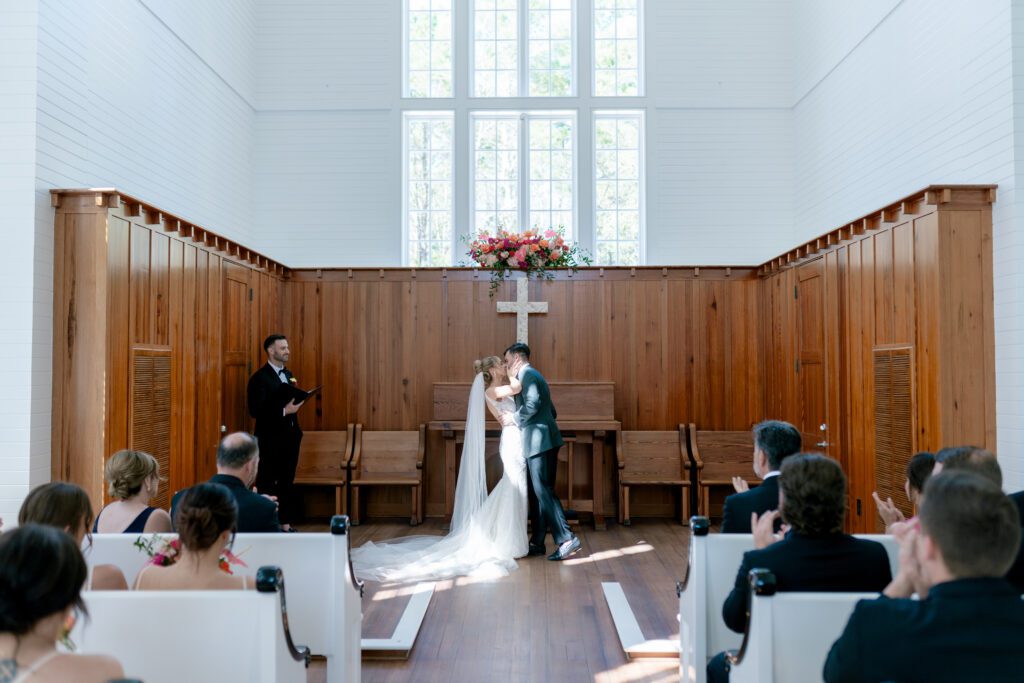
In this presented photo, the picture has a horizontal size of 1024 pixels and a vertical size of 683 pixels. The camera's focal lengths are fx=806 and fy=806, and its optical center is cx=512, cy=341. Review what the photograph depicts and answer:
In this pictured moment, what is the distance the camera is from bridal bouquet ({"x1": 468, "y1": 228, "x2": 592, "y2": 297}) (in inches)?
334

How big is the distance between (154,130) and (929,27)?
6978 mm

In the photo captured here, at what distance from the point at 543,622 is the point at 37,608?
11.8 feet

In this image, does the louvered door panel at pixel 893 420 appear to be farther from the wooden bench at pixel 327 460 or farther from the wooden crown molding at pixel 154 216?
the wooden crown molding at pixel 154 216

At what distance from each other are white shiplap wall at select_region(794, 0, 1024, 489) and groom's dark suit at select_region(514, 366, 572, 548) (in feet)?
10.4

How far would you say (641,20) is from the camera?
10453 mm

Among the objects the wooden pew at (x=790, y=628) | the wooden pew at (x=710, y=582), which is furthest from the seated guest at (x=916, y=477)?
the wooden pew at (x=790, y=628)

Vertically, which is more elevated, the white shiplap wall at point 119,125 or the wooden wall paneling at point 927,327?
the white shiplap wall at point 119,125

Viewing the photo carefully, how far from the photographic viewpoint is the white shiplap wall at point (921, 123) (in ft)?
16.5

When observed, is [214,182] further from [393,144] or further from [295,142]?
[393,144]

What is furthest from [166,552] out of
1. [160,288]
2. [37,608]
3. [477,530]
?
[477,530]

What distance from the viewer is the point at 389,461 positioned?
329 inches

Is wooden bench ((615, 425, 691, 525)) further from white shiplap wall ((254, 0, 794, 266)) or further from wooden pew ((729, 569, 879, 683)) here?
wooden pew ((729, 569, 879, 683))

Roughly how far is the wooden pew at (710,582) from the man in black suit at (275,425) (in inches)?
197

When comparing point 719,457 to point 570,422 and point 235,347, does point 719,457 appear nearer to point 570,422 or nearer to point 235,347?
point 570,422
